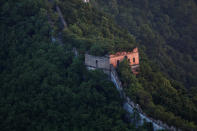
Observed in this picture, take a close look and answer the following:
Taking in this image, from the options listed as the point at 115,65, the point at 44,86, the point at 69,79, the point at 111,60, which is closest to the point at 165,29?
the point at 115,65

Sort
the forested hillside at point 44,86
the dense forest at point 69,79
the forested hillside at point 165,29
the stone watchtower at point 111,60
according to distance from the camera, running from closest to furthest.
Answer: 1. the dense forest at point 69,79
2. the forested hillside at point 44,86
3. the stone watchtower at point 111,60
4. the forested hillside at point 165,29

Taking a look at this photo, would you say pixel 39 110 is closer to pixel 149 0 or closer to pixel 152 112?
pixel 152 112

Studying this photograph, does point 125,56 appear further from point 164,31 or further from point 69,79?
point 164,31

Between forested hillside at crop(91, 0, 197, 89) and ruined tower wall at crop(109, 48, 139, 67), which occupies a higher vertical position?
forested hillside at crop(91, 0, 197, 89)

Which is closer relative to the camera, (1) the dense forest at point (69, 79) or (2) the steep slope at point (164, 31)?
(1) the dense forest at point (69, 79)

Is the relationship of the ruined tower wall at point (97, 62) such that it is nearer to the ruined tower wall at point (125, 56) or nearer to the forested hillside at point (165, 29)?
the ruined tower wall at point (125, 56)

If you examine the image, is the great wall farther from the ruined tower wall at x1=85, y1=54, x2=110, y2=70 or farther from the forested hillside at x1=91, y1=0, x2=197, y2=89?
the forested hillside at x1=91, y1=0, x2=197, y2=89

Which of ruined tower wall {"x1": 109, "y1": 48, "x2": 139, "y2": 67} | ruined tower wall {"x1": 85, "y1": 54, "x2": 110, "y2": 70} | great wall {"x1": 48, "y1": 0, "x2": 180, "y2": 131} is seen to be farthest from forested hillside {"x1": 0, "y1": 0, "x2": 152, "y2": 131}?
ruined tower wall {"x1": 109, "y1": 48, "x2": 139, "y2": 67}

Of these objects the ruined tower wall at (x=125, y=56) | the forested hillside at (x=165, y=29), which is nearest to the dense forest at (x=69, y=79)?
the ruined tower wall at (x=125, y=56)
